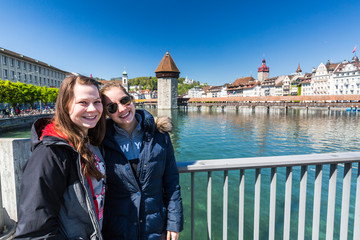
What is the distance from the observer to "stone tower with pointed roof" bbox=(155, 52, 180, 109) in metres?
39.7

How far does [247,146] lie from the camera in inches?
413

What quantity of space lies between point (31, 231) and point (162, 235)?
68 centimetres

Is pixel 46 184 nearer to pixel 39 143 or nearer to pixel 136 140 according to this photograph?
pixel 39 143

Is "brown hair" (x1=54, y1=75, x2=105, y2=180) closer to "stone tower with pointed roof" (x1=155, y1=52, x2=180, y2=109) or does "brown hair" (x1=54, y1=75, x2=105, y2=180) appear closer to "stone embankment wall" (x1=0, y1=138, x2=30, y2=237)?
"stone embankment wall" (x1=0, y1=138, x2=30, y2=237)

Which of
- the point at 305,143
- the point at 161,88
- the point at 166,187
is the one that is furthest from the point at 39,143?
the point at 161,88

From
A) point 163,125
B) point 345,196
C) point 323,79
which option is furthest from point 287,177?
point 323,79

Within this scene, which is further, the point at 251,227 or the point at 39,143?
the point at 251,227

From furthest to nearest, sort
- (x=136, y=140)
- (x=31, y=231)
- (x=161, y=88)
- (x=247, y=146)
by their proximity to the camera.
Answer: (x=161, y=88) < (x=247, y=146) < (x=136, y=140) < (x=31, y=231)

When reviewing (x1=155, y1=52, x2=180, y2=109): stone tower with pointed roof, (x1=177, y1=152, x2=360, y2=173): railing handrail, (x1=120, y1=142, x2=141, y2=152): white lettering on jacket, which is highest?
(x1=155, y1=52, x2=180, y2=109): stone tower with pointed roof

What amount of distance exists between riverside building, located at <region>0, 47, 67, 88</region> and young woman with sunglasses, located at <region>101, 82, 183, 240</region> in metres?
27.2

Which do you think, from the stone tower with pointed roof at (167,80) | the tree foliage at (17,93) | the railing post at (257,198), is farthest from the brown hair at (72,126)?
the stone tower with pointed roof at (167,80)

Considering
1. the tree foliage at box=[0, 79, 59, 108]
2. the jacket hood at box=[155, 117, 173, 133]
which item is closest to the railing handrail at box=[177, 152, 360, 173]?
the jacket hood at box=[155, 117, 173, 133]

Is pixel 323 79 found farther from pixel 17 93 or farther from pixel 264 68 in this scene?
pixel 17 93

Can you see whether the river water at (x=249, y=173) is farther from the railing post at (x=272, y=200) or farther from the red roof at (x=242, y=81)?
the red roof at (x=242, y=81)
